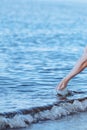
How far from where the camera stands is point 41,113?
8.05 meters

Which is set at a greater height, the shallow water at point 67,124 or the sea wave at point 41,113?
the sea wave at point 41,113

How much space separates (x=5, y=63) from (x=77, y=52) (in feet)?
14.6

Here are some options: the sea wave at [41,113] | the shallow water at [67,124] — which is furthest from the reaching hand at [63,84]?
the shallow water at [67,124]

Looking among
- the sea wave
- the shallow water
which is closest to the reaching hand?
the sea wave

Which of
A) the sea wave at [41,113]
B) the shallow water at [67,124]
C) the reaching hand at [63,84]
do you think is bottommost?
the shallow water at [67,124]

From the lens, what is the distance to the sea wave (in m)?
7.42

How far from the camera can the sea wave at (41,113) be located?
7.42 meters

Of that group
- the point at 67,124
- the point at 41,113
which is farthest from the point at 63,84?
the point at 67,124

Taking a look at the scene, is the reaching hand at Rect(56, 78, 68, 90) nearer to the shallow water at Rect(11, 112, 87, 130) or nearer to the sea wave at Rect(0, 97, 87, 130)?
the sea wave at Rect(0, 97, 87, 130)

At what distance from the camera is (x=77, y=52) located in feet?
56.3

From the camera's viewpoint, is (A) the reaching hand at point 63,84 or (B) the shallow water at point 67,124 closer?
(B) the shallow water at point 67,124

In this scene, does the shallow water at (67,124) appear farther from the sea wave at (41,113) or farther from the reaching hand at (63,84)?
the reaching hand at (63,84)

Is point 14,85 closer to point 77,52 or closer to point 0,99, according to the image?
point 0,99

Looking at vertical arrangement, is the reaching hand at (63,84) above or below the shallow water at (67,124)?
above
